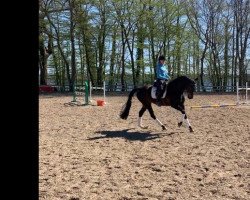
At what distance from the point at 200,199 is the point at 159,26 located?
118ft

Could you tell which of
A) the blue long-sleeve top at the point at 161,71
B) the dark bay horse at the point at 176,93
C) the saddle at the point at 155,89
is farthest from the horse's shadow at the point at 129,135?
the blue long-sleeve top at the point at 161,71

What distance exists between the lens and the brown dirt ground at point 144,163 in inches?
168

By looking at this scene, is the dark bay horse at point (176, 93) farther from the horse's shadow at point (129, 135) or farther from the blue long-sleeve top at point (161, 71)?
the horse's shadow at point (129, 135)

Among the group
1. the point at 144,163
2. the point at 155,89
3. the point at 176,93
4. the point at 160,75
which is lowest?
the point at 144,163

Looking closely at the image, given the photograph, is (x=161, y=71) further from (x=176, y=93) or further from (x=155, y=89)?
(x=176, y=93)

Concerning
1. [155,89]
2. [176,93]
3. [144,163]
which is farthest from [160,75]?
[144,163]

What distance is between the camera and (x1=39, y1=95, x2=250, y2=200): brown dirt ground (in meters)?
4.28

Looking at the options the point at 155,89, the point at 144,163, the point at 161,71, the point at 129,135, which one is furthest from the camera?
the point at 155,89

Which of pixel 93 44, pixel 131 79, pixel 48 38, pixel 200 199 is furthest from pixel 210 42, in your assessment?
pixel 200 199

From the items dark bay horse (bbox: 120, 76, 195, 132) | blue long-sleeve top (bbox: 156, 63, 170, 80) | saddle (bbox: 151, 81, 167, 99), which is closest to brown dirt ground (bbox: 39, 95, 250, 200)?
dark bay horse (bbox: 120, 76, 195, 132)

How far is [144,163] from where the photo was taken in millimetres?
5863

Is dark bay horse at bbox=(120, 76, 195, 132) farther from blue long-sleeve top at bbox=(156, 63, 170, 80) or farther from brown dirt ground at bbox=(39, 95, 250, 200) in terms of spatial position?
brown dirt ground at bbox=(39, 95, 250, 200)

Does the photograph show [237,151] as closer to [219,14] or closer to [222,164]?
[222,164]

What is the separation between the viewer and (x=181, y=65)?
140 ft
